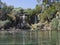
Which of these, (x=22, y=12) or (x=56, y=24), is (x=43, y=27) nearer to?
(x=56, y=24)

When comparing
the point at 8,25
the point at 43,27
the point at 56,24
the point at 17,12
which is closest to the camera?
the point at 56,24

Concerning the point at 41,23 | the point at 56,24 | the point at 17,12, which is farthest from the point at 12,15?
the point at 56,24

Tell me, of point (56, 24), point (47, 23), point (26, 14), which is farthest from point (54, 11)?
point (26, 14)

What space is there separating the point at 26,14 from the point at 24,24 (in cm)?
485

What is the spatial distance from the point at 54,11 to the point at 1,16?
1095 cm

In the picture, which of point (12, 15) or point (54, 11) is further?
point (12, 15)

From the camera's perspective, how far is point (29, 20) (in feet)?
169

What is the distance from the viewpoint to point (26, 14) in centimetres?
5303

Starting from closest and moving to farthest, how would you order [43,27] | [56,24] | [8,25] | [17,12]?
[56,24] → [43,27] → [8,25] → [17,12]

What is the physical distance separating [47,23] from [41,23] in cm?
122

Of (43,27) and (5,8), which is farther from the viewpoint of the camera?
(5,8)

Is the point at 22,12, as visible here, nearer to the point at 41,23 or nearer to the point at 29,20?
the point at 29,20

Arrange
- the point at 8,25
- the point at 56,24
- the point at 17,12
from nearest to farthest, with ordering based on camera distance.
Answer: the point at 56,24
the point at 8,25
the point at 17,12

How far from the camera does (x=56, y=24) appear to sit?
3650cm
